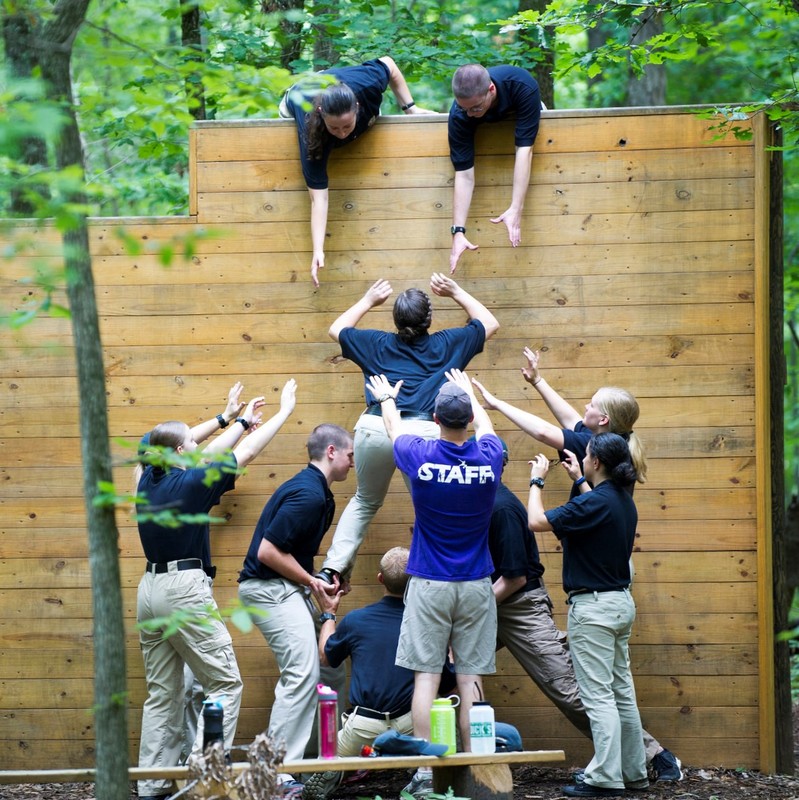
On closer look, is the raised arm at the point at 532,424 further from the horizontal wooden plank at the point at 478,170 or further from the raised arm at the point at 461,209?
the horizontal wooden plank at the point at 478,170

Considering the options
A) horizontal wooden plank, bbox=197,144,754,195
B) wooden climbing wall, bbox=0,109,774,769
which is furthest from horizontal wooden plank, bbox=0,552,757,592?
horizontal wooden plank, bbox=197,144,754,195

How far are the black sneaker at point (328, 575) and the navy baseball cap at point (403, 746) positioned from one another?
1.22 m

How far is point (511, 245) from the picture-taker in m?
5.89

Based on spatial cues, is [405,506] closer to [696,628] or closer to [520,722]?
[520,722]

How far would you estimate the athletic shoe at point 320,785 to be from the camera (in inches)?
195

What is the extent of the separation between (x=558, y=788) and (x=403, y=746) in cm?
135

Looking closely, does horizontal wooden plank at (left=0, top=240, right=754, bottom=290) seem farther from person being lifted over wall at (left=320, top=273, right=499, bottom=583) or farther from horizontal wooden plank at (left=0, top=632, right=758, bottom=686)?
horizontal wooden plank at (left=0, top=632, right=758, bottom=686)

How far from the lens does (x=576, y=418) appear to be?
18.5 ft

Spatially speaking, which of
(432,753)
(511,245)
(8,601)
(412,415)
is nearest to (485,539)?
(412,415)

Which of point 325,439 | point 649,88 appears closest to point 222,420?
point 325,439

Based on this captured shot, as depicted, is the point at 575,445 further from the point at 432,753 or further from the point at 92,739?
the point at 92,739

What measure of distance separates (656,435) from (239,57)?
16.5ft

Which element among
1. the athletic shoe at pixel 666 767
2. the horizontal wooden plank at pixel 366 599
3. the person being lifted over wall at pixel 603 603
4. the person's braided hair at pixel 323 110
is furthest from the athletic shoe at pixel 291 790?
the person's braided hair at pixel 323 110

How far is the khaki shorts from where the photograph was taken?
4820 mm
